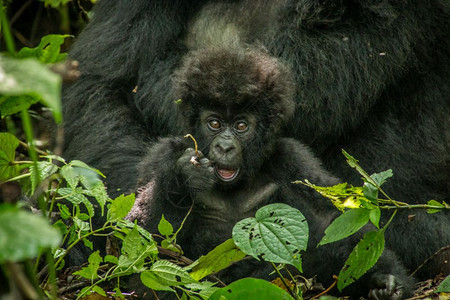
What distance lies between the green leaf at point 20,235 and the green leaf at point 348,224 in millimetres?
1034

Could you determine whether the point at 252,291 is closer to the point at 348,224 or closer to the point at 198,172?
the point at 348,224

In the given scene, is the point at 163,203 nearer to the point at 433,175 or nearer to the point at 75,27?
the point at 433,175

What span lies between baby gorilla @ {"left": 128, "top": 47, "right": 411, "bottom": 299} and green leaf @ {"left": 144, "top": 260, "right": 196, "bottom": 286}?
48 centimetres

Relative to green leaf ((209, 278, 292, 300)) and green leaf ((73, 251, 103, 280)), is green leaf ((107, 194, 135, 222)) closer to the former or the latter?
green leaf ((73, 251, 103, 280))

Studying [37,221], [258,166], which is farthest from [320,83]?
[37,221]

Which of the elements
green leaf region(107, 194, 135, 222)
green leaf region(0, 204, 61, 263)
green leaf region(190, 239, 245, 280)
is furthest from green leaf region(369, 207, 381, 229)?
green leaf region(0, 204, 61, 263)

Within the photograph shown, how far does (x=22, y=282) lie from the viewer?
108cm

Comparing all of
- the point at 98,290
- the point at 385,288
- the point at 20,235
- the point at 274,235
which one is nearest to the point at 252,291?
the point at 274,235

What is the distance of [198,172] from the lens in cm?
243

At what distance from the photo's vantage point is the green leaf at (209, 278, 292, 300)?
1.91 m

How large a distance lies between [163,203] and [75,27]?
2.40 metres

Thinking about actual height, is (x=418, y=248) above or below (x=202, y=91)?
below

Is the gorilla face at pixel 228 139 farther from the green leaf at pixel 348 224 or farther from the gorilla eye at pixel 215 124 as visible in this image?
the green leaf at pixel 348 224

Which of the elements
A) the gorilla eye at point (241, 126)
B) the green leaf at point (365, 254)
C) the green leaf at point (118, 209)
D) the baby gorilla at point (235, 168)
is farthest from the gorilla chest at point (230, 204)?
the green leaf at point (365, 254)
